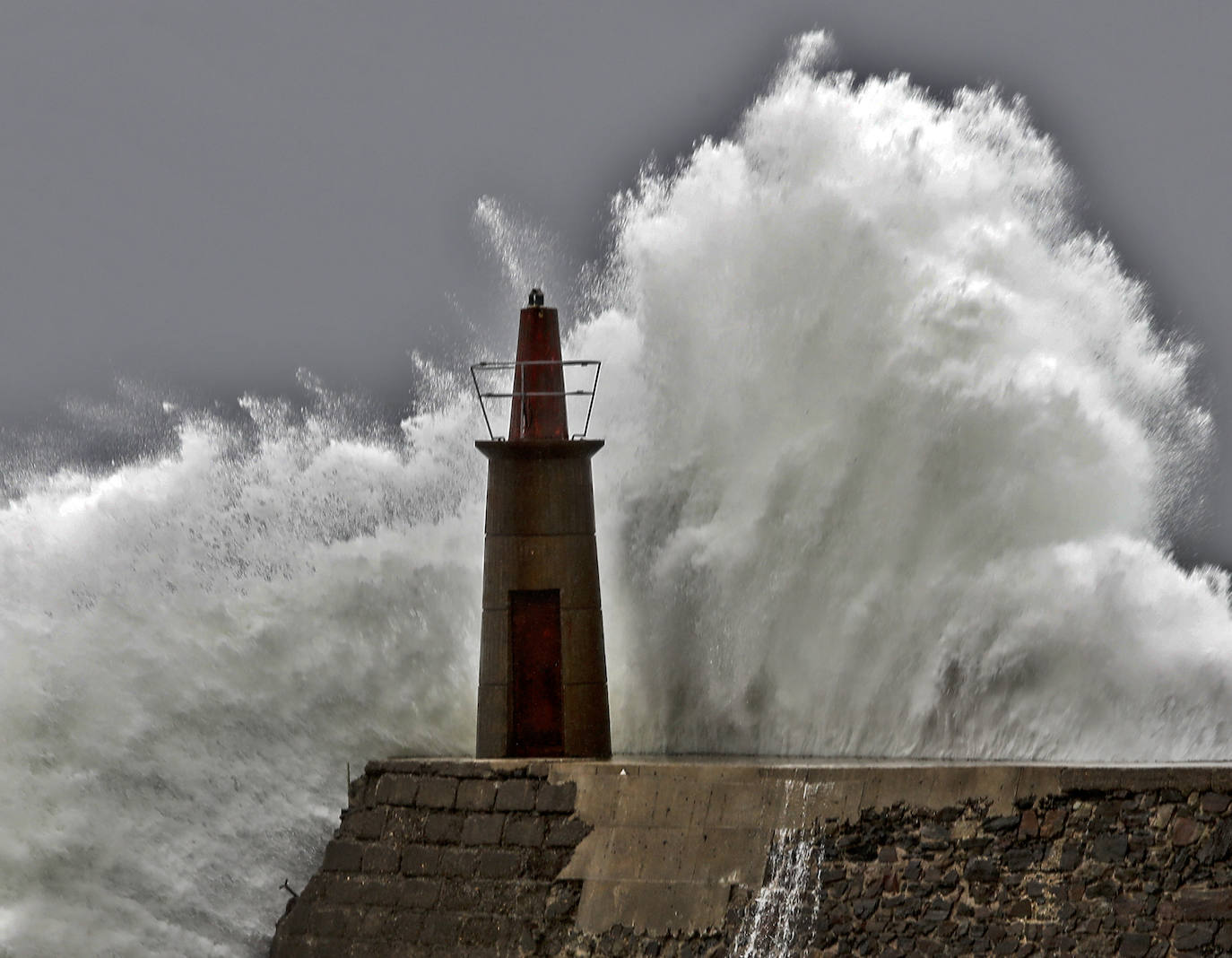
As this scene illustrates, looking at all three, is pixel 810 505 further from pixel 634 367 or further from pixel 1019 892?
pixel 1019 892

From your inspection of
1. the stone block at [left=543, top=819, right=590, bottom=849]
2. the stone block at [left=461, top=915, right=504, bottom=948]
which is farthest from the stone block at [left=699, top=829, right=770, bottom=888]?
the stone block at [left=461, top=915, right=504, bottom=948]

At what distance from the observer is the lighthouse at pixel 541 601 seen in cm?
1739

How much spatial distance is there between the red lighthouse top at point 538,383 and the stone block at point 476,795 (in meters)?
2.75

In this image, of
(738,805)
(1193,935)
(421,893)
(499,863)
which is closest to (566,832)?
(499,863)

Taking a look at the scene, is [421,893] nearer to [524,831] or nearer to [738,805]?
[524,831]

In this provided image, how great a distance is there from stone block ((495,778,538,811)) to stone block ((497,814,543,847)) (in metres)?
0.07

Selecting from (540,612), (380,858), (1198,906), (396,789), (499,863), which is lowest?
(1198,906)

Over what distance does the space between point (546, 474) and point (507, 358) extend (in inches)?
141

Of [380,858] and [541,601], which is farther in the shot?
[541,601]

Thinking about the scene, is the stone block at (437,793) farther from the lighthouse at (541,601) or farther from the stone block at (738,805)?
the stone block at (738,805)

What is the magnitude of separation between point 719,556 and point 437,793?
400 centimetres

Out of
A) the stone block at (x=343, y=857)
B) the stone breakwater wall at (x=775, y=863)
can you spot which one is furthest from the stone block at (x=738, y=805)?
the stone block at (x=343, y=857)

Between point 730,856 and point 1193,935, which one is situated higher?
point 730,856

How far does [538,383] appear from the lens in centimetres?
1778
